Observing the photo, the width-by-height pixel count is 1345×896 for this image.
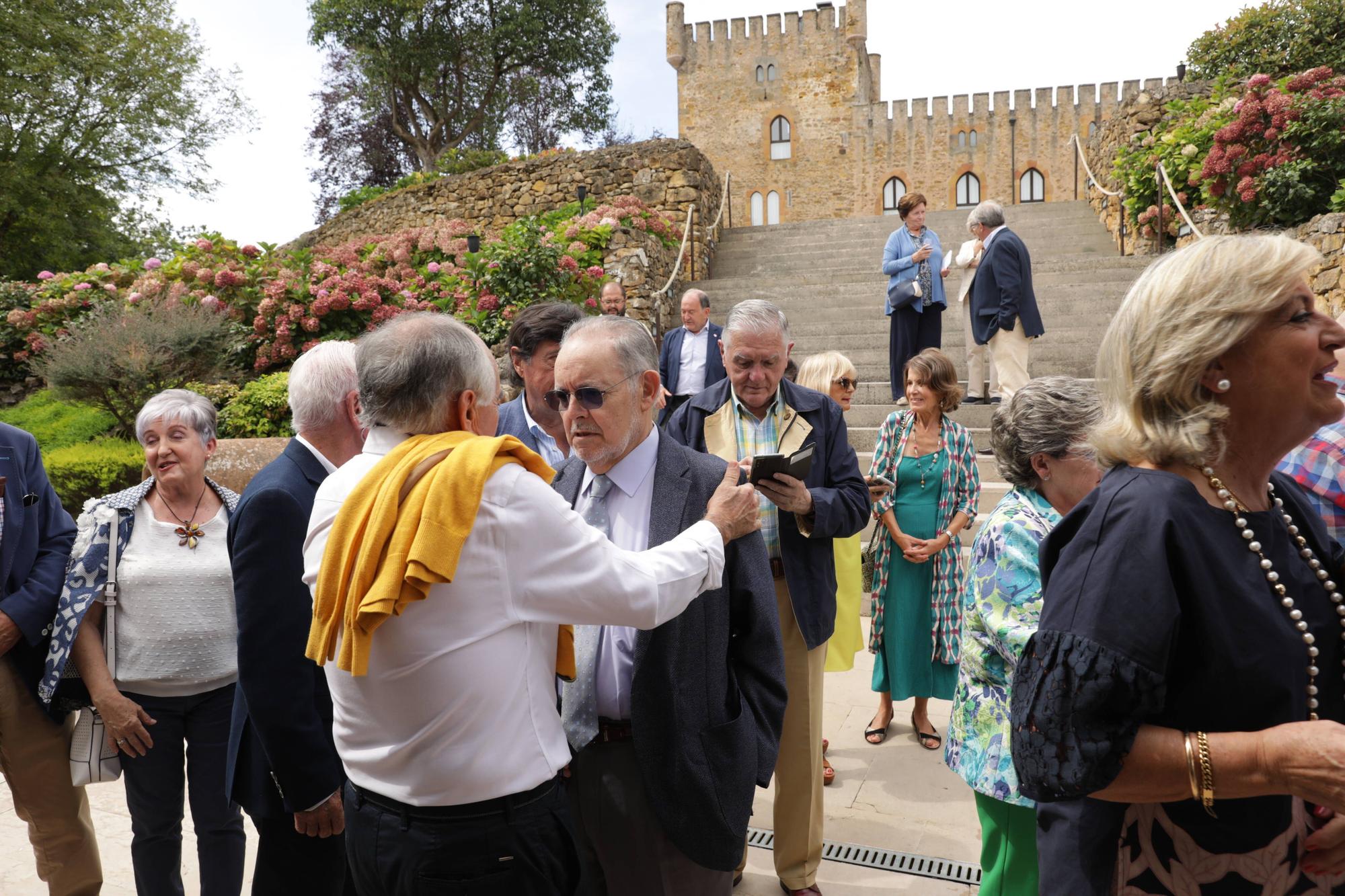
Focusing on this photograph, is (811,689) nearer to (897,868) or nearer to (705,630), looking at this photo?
(897,868)

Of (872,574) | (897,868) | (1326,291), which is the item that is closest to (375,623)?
(897,868)

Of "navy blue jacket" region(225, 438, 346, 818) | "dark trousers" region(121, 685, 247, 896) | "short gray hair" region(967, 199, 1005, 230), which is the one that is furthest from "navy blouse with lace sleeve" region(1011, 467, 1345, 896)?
"short gray hair" region(967, 199, 1005, 230)

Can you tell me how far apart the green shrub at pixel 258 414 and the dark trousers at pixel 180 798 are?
7259mm

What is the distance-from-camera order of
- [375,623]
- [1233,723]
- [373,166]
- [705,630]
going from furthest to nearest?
[373,166]
[705,630]
[375,623]
[1233,723]

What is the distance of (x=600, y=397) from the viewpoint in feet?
6.52

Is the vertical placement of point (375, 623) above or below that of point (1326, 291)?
below

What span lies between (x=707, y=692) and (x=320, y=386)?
136cm

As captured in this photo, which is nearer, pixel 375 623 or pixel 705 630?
pixel 375 623

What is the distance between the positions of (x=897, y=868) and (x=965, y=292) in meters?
5.94

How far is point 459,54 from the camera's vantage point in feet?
79.2

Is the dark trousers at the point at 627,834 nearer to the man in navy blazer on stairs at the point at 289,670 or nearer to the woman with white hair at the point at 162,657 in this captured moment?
the man in navy blazer on stairs at the point at 289,670

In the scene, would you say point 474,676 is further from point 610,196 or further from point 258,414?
point 610,196

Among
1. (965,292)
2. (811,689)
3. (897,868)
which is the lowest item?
(897,868)

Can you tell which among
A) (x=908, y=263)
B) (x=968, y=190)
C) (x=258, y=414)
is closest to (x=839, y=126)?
(x=968, y=190)
